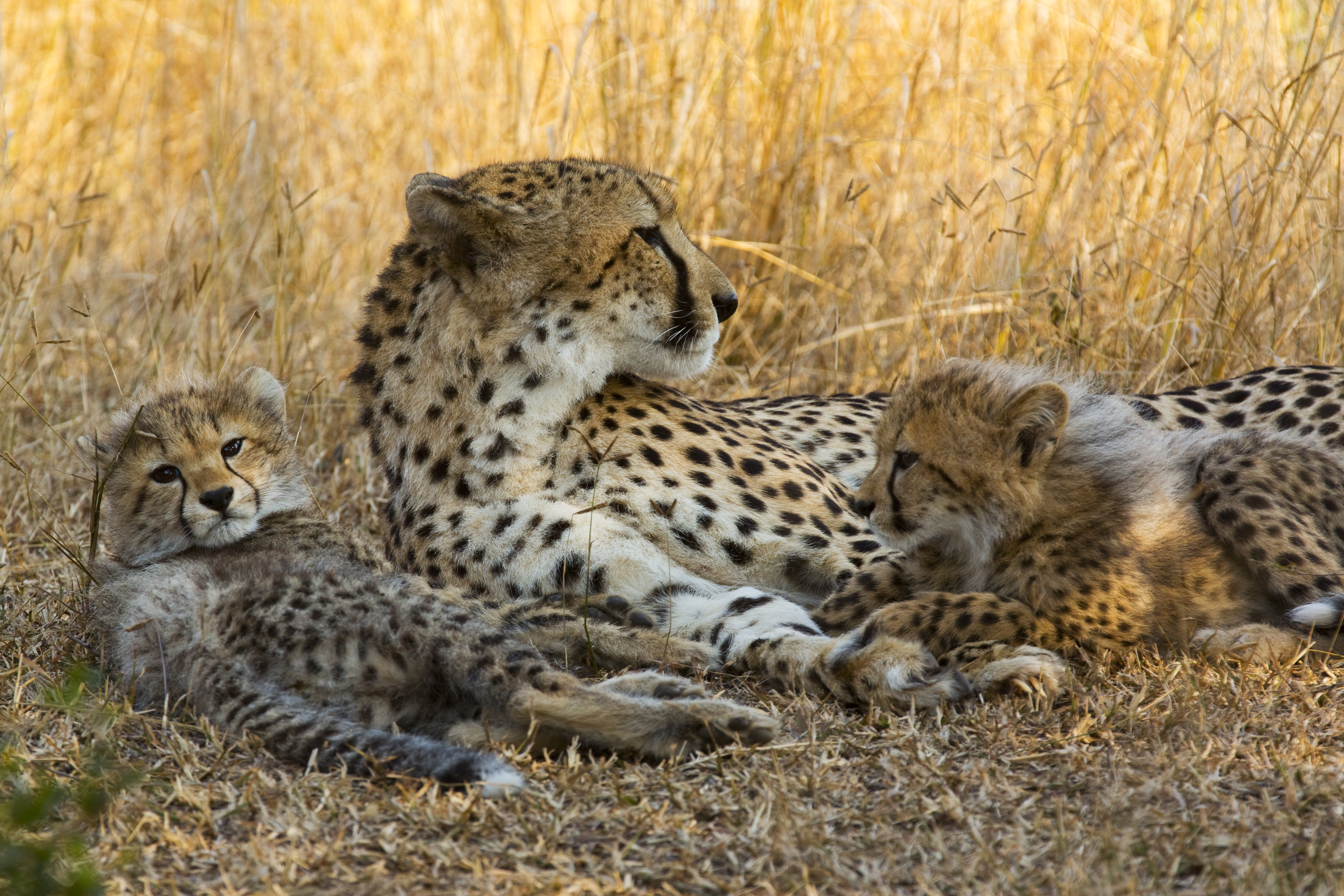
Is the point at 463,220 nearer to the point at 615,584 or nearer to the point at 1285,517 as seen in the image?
the point at 615,584

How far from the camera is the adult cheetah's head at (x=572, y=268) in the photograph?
3.38 meters

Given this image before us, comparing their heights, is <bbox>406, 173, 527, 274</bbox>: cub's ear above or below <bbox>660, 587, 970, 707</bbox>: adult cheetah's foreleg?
above

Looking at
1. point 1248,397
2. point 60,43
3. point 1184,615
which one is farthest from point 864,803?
point 60,43

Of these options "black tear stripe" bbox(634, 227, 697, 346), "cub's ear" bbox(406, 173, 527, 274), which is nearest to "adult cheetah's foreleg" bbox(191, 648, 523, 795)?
"cub's ear" bbox(406, 173, 527, 274)

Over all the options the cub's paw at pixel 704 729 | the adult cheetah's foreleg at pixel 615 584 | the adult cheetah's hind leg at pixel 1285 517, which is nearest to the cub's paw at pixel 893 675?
the adult cheetah's foreleg at pixel 615 584

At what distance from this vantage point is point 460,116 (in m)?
6.62

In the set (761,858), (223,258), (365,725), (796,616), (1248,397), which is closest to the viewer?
(761,858)

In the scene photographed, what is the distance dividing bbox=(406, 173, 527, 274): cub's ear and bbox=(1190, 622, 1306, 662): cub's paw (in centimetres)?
185

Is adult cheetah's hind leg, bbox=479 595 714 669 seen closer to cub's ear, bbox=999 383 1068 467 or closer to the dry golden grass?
the dry golden grass

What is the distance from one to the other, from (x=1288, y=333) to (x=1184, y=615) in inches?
83.3

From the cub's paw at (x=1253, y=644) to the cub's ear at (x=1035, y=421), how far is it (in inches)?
20.4

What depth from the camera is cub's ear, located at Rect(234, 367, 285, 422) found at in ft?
11.1

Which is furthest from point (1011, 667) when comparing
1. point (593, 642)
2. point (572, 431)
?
point (572, 431)

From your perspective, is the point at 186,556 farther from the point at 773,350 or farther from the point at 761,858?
the point at 773,350
